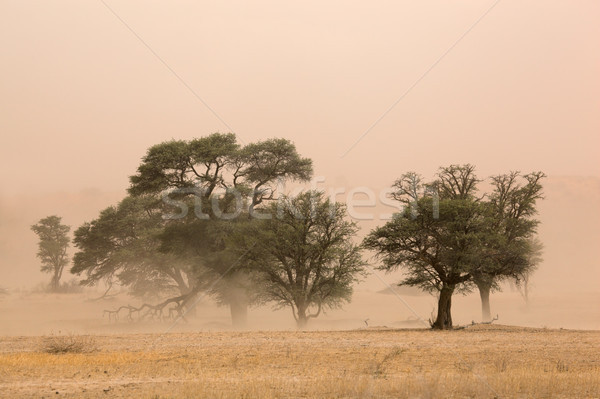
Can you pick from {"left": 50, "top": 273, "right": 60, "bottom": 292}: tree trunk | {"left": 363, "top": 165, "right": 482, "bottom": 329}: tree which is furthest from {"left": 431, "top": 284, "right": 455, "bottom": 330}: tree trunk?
{"left": 50, "top": 273, "right": 60, "bottom": 292}: tree trunk

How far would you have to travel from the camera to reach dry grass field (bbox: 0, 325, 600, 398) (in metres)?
15.7

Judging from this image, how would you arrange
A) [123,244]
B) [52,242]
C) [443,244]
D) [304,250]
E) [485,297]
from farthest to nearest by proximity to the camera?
[52,242]
[123,244]
[485,297]
[304,250]
[443,244]

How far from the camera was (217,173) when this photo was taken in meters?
48.9

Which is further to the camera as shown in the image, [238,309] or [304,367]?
[238,309]

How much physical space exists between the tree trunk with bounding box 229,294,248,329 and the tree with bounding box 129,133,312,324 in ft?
0.53

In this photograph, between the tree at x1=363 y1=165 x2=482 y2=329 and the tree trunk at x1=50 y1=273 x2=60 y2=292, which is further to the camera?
the tree trunk at x1=50 y1=273 x2=60 y2=292

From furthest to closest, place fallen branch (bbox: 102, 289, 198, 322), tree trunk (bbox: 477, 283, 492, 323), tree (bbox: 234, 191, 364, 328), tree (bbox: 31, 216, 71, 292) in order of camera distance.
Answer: tree (bbox: 31, 216, 71, 292)
fallen branch (bbox: 102, 289, 198, 322)
tree trunk (bbox: 477, 283, 492, 323)
tree (bbox: 234, 191, 364, 328)

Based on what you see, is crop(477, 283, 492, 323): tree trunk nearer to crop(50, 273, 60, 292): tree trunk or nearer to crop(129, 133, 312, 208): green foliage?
crop(129, 133, 312, 208): green foliage

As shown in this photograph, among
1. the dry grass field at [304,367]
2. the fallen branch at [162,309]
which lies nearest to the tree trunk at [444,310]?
the dry grass field at [304,367]

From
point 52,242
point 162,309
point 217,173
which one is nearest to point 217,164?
point 217,173

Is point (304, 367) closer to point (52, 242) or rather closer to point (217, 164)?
point (217, 164)

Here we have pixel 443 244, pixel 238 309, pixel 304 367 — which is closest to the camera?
pixel 304 367

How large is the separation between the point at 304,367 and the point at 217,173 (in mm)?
30690

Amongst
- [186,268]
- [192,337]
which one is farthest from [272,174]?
[192,337]
